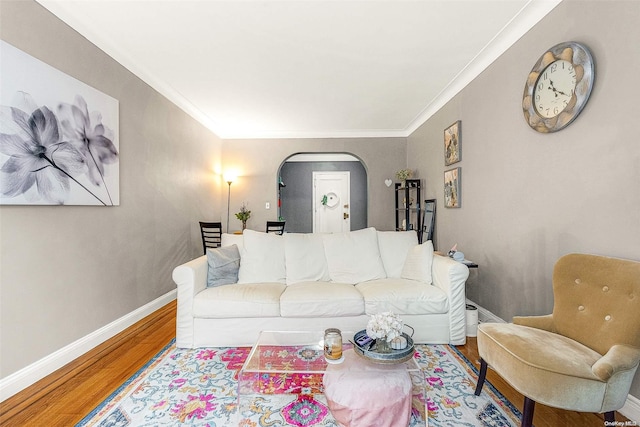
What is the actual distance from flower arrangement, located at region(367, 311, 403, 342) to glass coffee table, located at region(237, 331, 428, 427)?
15 centimetres

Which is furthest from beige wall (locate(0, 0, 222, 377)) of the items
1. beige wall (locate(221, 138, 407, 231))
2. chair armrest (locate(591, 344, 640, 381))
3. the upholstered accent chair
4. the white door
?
the white door

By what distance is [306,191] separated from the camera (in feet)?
25.7

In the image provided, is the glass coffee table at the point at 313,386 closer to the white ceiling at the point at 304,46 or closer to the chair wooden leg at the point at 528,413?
the chair wooden leg at the point at 528,413

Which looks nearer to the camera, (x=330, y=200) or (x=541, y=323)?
(x=541, y=323)

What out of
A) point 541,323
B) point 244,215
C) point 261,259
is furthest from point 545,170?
point 244,215

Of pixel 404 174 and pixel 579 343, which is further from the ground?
pixel 404 174

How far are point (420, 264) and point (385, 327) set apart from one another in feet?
4.29

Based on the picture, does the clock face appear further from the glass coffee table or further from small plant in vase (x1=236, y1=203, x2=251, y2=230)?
small plant in vase (x1=236, y1=203, x2=251, y2=230)

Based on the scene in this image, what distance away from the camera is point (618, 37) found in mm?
1685

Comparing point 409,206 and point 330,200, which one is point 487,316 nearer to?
point 409,206

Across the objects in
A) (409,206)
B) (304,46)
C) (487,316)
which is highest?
(304,46)

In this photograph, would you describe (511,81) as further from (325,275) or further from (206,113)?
(206,113)

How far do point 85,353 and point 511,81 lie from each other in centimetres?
423

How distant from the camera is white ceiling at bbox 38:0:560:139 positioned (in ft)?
7.45
